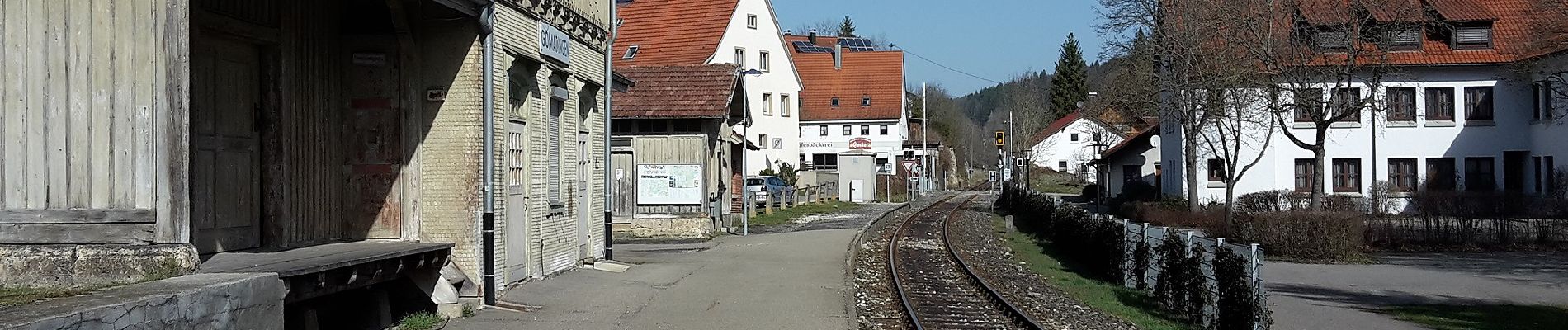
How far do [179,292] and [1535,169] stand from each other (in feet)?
129

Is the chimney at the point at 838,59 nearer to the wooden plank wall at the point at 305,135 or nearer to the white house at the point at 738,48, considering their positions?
the white house at the point at 738,48

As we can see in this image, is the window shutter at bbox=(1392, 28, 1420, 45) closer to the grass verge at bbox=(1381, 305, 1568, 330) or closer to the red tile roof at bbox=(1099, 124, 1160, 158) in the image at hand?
the red tile roof at bbox=(1099, 124, 1160, 158)

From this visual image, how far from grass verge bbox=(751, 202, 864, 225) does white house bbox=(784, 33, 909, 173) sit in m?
20.1

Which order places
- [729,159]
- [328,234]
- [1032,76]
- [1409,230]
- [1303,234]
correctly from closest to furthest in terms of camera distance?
[328,234] → [1303,234] → [1409,230] → [729,159] → [1032,76]

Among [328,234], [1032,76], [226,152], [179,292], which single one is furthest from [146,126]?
[1032,76]

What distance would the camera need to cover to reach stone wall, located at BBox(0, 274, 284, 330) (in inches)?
208

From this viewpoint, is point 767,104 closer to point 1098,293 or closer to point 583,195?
point 583,195

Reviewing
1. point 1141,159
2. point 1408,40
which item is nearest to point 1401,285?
point 1408,40

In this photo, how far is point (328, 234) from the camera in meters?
11.5

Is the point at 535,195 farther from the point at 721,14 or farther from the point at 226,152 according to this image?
the point at 721,14

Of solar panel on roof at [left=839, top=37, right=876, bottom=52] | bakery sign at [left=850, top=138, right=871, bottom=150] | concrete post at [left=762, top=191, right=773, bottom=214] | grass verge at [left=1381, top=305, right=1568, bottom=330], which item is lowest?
grass verge at [left=1381, top=305, right=1568, bottom=330]

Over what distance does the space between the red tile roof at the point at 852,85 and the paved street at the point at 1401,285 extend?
49573mm

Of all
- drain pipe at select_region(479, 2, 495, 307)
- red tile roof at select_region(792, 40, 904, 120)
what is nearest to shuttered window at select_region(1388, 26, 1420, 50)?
drain pipe at select_region(479, 2, 495, 307)

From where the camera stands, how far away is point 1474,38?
37.7 m
